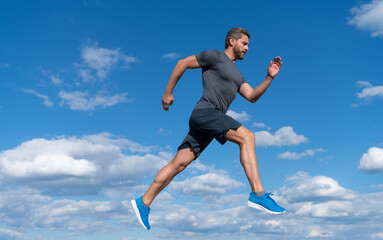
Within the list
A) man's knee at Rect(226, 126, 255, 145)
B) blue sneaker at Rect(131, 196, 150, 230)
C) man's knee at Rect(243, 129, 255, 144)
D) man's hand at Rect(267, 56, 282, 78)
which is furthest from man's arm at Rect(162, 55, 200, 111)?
blue sneaker at Rect(131, 196, 150, 230)

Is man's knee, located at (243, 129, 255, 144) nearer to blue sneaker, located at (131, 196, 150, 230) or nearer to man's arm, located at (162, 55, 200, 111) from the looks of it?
man's arm, located at (162, 55, 200, 111)

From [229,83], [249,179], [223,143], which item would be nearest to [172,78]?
[229,83]

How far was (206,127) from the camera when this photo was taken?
19.2 ft

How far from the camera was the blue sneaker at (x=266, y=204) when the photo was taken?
543cm

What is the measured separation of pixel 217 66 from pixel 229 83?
0.33m

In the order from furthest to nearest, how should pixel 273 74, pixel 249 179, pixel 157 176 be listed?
pixel 157 176, pixel 273 74, pixel 249 179

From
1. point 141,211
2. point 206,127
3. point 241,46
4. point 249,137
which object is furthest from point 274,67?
point 141,211

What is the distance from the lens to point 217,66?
20.3ft

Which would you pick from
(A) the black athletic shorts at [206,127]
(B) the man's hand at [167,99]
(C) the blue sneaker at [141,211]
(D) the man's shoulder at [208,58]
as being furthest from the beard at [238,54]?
(C) the blue sneaker at [141,211]

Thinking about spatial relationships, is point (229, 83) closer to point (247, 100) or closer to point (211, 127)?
point (247, 100)

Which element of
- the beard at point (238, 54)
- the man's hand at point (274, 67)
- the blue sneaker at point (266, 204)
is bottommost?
the blue sneaker at point (266, 204)

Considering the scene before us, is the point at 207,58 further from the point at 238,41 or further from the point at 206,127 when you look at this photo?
the point at 206,127

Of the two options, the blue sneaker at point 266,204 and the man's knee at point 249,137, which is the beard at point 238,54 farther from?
the blue sneaker at point 266,204

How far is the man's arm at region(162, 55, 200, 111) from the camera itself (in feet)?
20.4
